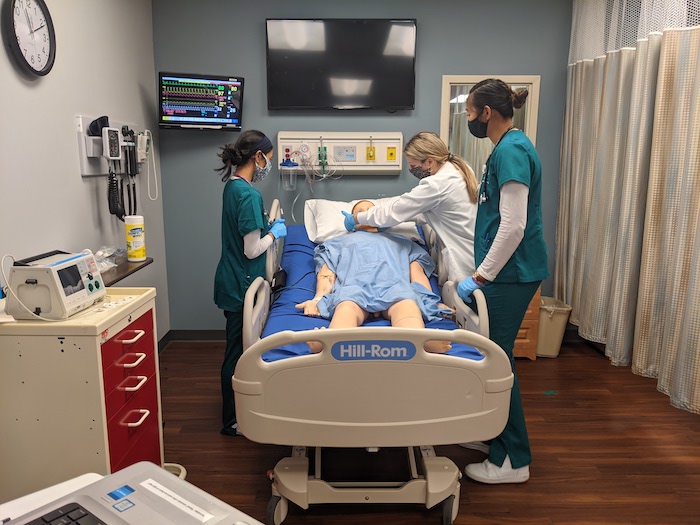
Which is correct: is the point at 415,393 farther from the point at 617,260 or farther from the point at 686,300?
the point at 617,260

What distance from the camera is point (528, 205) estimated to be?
7.22ft

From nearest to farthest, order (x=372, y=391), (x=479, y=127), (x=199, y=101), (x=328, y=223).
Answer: (x=372, y=391) → (x=479, y=127) → (x=328, y=223) → (x=199, y=101)

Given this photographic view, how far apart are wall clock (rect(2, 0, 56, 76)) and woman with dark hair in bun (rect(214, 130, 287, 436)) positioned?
82 centimetres

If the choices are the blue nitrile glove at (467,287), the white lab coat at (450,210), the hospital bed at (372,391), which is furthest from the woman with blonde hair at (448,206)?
the hospital bed at (372,391)

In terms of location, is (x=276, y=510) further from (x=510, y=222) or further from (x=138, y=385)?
(x=510, y=222)

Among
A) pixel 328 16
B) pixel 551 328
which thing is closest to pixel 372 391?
pixel 551 328

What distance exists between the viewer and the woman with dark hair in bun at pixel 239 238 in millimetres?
2541

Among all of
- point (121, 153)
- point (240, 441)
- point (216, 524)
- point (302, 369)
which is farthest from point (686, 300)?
point (121, 153)

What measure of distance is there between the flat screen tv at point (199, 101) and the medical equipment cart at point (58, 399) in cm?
211

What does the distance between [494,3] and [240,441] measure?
3.29m

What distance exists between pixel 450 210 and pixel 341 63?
167cm

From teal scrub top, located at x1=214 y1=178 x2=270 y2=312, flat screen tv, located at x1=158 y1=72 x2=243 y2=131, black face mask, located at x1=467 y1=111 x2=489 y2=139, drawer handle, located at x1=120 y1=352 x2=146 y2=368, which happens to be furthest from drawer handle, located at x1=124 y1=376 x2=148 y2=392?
flat screen tv, located at x1=158 y1=72 x2=243 y2=131

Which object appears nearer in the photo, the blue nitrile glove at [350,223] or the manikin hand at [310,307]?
the manikin hand at [310,307]

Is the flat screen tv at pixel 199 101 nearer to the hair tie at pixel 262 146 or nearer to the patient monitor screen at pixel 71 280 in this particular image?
the hair tie at pixel 262 146
